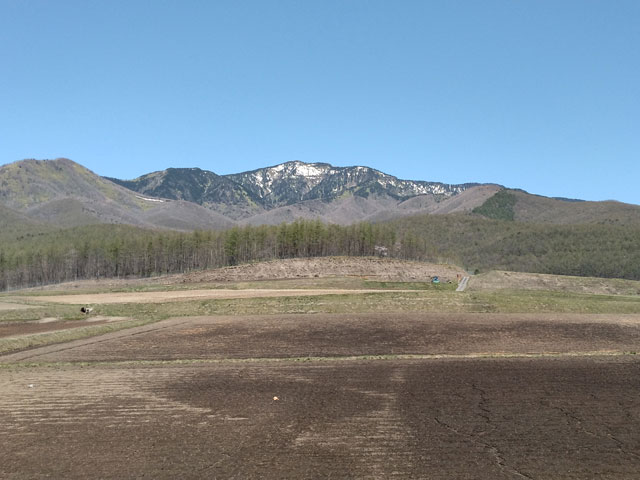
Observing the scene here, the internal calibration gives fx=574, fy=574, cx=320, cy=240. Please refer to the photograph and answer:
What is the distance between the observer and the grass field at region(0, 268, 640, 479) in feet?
59.4

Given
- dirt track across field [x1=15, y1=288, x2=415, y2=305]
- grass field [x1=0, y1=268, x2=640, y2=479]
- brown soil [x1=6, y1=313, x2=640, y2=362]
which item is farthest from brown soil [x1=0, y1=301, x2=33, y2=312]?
brown soil [x1=6, y1=313, x2=640, y2=362]

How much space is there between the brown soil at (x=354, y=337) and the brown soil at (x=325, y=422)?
638 cm

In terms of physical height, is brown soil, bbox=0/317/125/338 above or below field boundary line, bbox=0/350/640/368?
below

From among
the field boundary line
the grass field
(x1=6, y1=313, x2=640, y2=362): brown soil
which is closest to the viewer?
the grass field

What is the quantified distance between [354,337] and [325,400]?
68.7 ft

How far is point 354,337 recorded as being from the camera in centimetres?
4666

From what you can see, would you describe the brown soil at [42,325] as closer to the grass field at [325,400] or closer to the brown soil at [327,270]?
the grass field at [325,400]

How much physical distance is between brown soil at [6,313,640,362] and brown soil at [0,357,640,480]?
6.38 meters

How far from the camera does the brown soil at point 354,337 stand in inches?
1581

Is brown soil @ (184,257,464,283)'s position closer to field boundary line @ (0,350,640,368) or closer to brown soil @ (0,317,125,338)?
brown soil @ (0,317,125,338)

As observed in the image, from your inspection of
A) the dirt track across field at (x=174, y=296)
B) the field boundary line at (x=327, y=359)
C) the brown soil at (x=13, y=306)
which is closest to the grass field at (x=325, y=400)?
the field boundary line at (x=327, y=359)

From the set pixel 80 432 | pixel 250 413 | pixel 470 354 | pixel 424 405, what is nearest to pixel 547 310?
pixel 470 354

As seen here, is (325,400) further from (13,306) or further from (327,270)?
(327,270)

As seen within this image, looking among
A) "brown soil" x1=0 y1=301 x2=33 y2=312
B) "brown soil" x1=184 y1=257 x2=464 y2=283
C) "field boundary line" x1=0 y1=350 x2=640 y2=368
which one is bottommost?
"brown soil" x1=0 y1=301 x2=33 y2=312
